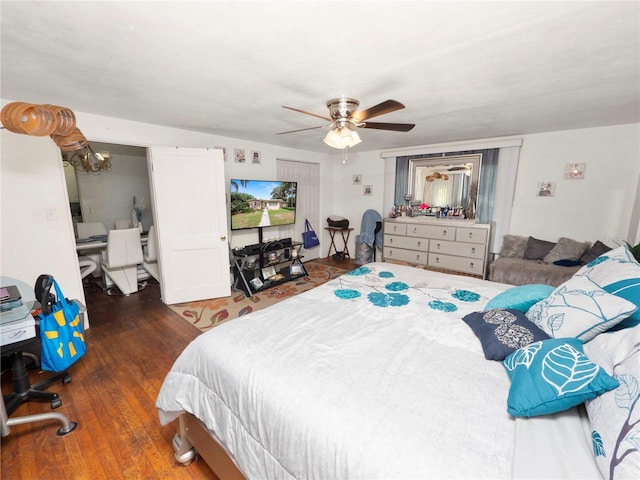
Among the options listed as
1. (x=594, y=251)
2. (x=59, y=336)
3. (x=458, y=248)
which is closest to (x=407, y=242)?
(x=458, y=248)

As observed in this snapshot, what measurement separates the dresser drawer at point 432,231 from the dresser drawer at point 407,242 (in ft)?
0.29

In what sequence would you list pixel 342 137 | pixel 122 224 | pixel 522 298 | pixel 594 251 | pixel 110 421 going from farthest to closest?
1. pixel 122 224
2. pixel 594 251
3. pixel 342 137
4. pixel 110 421
5. pixel 522 298

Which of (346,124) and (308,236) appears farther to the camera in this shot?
(308,236)

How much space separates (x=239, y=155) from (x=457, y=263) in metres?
3.85

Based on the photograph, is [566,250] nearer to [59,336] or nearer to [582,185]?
[582,185]

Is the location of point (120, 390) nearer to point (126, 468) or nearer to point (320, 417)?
point (126, 468)

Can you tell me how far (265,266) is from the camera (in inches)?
170

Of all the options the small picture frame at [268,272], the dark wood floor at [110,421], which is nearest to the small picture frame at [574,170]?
the small picture frame at [268,272]

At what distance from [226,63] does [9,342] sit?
88.8 inches

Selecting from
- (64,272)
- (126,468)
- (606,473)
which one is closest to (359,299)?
(606,473)

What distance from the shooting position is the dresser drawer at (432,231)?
14.3ft

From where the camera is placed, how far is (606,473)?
0.71 meters

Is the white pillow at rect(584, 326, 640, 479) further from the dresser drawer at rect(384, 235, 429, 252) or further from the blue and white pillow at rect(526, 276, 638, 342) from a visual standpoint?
the dresser drawer at rect(384, 235, 429, 252)

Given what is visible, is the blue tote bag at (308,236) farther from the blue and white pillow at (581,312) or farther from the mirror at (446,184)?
the blue and white pillow at (581,312)
